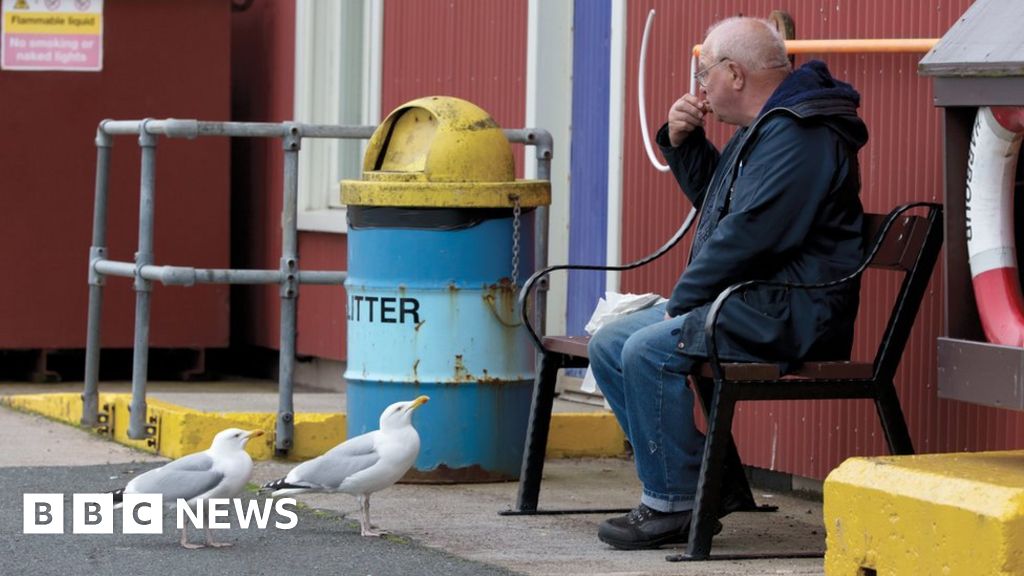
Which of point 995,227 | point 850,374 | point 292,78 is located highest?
point 292,78

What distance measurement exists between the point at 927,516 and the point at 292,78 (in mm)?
7541

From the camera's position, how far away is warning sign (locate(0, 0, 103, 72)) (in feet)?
37.0

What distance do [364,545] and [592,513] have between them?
3.27ft

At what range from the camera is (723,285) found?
569cm

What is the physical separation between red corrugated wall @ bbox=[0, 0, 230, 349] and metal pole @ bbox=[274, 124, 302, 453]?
3.86m

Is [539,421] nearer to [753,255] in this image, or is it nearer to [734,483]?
[734,483]

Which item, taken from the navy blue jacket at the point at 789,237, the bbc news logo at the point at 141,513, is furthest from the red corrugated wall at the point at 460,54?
the navy blue jacket at the point at 789,237

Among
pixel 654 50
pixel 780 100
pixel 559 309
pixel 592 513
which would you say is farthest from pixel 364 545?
pixel 559 309

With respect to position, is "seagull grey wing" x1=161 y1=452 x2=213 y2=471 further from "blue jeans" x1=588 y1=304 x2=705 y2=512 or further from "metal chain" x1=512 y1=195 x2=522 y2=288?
"metal chain" x1=512 y1=195 x2=522 y2=288

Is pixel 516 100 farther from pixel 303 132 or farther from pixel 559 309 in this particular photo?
pixel 303 132

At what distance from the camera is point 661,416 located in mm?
5797

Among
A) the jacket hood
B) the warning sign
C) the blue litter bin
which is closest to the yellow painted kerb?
the blue litter bin

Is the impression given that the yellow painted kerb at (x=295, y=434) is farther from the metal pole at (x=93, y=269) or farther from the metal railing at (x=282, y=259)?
the metal pole at (x=93, y=269)

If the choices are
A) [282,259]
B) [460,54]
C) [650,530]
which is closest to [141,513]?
[650,530]
